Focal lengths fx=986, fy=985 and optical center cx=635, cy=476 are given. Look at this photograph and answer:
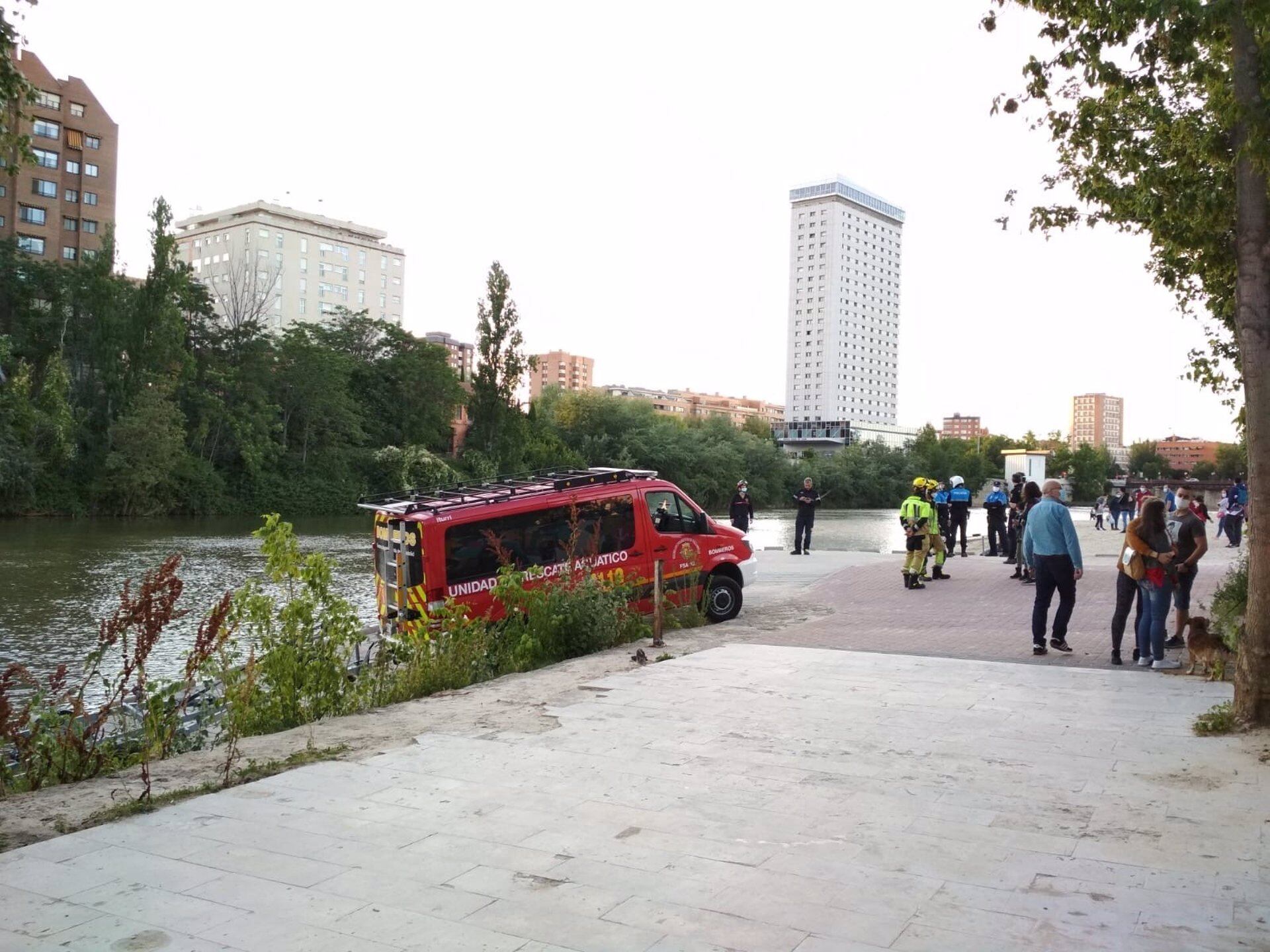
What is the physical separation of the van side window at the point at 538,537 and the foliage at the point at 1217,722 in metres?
6.30

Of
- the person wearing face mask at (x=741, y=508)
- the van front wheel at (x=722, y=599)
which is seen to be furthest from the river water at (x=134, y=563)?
the van front wheel at (x=722, y=599)

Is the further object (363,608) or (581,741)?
(363,608)

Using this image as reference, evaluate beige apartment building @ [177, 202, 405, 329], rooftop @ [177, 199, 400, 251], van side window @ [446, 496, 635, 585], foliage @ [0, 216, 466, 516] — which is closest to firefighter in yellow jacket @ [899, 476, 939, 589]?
van side window @ [446, 496, 635, 585]

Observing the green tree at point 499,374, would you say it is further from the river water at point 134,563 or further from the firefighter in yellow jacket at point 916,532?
the firefighter in yellow jacket at point 916,532

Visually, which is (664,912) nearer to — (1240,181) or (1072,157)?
(1240,181)

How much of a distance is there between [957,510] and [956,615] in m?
10.3

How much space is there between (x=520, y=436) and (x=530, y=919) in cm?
6744

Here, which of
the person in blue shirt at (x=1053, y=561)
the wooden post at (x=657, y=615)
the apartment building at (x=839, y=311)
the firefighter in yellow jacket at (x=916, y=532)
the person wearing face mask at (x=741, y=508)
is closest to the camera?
the person in blue shirt at (x=1053, y=561)

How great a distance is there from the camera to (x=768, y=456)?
82500mm

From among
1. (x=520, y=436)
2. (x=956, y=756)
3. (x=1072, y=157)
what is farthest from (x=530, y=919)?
(x=520, y=436)

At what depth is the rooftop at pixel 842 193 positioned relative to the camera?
602 feet

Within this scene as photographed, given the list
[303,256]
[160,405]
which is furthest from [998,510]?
[303,256]

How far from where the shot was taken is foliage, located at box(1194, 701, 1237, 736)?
6.72 meters

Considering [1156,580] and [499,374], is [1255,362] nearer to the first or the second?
[1156,580]
